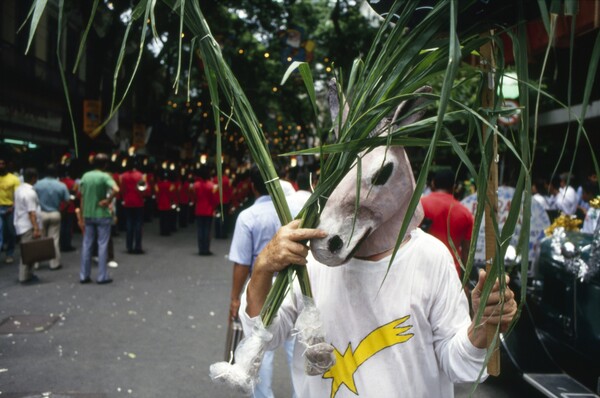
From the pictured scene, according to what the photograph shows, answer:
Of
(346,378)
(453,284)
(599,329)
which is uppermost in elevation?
(453,284)

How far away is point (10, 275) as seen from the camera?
35.9ft

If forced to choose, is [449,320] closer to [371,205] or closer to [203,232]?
[371,205]

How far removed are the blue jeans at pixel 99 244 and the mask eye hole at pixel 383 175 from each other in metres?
9.02

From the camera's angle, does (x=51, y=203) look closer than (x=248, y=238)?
No

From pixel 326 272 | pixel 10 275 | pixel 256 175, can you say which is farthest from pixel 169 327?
pixel 326 272

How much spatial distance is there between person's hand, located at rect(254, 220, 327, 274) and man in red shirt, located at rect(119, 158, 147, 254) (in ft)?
41.0

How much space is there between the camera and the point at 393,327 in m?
2.26

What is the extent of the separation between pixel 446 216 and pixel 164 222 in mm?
13635

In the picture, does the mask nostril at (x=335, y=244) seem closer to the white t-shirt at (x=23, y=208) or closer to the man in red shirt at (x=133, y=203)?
the white t-shirt at (x=23, y=208)

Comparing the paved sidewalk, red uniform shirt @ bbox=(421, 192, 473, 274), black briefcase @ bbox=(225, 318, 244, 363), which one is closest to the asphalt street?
the paved sidewalk

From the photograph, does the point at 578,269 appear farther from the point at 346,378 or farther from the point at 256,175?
the point at 346,378

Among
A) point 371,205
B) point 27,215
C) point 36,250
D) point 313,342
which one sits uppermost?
point 371,205

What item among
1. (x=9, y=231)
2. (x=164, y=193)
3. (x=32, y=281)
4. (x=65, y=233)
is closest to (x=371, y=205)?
(x=32, y=281)

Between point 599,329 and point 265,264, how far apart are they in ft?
13.2
